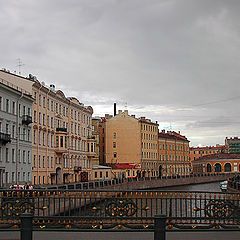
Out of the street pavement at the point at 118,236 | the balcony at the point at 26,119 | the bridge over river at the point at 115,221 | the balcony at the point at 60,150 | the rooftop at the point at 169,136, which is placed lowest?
the street pavement at the point at 118,236

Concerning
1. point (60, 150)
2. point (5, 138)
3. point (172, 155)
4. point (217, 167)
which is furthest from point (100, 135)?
point (5, 138)

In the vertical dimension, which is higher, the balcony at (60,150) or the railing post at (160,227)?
the balcony at (60,150)

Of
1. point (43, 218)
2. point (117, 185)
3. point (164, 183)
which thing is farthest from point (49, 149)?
point (43, 218)

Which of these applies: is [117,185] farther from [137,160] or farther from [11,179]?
[137,160]

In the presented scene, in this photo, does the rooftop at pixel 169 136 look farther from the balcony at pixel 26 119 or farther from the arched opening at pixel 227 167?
the balcony at pixel 26 119

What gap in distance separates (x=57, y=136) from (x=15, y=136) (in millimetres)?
15805

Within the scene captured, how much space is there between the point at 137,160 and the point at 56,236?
89.0m

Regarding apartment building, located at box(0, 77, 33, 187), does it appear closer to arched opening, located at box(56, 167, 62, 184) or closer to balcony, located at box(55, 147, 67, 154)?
balcony, located at box(55, 147, 67, 154)

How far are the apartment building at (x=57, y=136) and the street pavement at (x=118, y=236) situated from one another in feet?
142

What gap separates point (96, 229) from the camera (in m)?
12.9

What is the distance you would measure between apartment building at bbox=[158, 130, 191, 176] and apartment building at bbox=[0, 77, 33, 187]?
64.9m

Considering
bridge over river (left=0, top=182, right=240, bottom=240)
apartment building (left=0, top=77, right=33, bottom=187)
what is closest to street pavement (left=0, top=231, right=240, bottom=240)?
bridge over river (left=0, top=182, right=240, bottom=240)

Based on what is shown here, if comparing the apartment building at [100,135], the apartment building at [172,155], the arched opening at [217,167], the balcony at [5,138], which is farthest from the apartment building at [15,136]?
the arched opening at [217,167]

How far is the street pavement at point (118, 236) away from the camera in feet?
40.8
